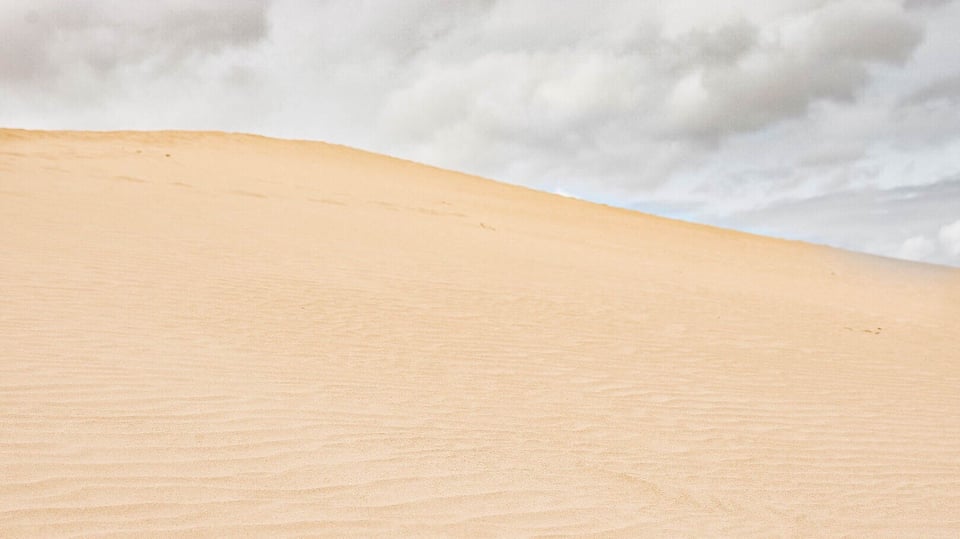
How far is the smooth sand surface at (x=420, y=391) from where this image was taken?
3713mm

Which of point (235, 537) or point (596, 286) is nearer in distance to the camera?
point (235, 537)

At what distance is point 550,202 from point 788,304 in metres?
17.8

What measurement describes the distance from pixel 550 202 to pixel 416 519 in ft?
85.8

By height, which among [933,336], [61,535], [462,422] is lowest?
[61,535]

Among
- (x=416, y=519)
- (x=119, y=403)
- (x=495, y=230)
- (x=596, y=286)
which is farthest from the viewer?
(x=495, y=230)

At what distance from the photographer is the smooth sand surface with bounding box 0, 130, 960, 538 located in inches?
146

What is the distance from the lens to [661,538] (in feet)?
12.1

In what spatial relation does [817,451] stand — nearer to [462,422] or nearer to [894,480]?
[894,480]

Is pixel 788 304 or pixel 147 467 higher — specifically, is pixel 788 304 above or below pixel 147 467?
above

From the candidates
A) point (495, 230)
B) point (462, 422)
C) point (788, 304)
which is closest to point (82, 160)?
point (495, 230)

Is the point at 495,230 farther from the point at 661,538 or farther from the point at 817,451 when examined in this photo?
the point at 661,538

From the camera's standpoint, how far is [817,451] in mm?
5340

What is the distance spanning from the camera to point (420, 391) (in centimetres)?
550

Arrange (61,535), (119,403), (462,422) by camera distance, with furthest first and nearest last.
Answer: (462,422)
(119,403)
(61,535)
